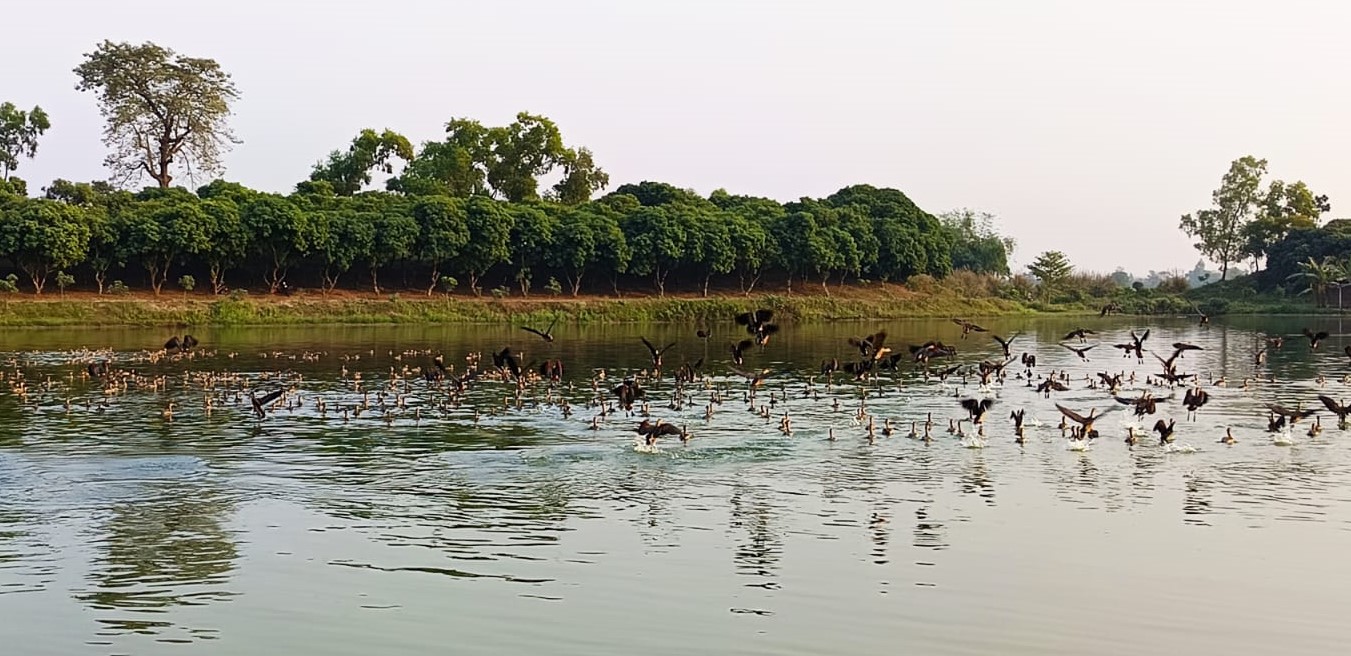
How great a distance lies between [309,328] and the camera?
2793 inches

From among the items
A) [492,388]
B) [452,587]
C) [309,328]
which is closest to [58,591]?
[452,587]

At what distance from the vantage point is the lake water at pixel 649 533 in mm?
13586

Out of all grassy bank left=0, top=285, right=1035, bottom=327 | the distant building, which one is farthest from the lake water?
the distant building

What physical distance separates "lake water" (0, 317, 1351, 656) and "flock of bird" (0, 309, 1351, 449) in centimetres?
43

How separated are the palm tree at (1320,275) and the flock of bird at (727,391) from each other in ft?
234

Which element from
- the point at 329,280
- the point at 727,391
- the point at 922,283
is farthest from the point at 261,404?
the point at 922,283

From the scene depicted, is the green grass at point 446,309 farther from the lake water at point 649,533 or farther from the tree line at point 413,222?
the lake water at point 649,533

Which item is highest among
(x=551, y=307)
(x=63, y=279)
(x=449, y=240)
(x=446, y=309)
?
(x=449, y=240)

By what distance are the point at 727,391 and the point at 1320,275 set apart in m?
86.9

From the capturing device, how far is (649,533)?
705 inches

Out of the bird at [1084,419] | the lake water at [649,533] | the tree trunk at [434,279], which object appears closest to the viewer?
the lake water at [649,533]

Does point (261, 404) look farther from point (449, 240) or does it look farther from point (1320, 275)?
point (1320, 275)

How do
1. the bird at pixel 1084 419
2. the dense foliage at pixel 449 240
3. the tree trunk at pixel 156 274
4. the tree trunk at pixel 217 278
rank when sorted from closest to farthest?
the bird at pixel 1084 419, the dense foliage at pixel 449 240, the tree trunk at pixel 156 274, the tree trunk at pixel 217 278

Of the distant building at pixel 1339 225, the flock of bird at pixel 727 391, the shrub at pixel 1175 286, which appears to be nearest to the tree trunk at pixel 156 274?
the flock of bird at pixel 727 391
